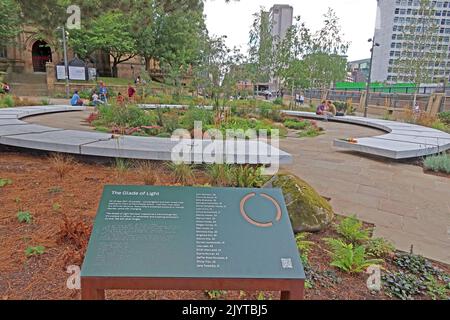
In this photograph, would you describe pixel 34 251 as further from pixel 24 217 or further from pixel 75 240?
pixel 24 217

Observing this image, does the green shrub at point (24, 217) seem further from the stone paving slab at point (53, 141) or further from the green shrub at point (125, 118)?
the green shrub at point (125, 118)

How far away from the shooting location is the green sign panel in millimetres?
1678

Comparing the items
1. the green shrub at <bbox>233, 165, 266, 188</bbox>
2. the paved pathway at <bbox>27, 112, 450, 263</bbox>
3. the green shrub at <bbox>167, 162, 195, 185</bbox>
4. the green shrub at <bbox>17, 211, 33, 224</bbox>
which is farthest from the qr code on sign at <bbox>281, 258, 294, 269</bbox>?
the green shrub at <bbox>17, 211, 33, 224</bbox>

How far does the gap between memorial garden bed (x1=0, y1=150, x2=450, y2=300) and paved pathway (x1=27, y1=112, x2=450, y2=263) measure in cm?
44

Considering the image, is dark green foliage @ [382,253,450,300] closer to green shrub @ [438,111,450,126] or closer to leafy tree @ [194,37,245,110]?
leafy tree @ [194,37,245,110]

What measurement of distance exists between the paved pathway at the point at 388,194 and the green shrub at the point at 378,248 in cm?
28

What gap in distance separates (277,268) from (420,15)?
27.5 metres

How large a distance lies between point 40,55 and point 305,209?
47858 millimetres

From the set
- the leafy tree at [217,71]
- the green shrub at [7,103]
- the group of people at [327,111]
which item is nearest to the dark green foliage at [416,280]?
the leafy tree at [217,71]

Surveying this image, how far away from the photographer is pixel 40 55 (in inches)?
1607

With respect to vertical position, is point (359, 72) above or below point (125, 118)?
above

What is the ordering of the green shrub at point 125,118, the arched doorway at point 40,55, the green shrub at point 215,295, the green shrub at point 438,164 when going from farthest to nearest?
the arched doorway at point 40,55, the green shrub at point 125,118, the green shrub at point 438,164, the green shrub at point 215,295

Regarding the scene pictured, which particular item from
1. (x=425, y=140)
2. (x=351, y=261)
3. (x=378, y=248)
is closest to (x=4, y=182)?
(x=351, y=261)

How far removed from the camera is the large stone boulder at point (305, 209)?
10.7 ft
